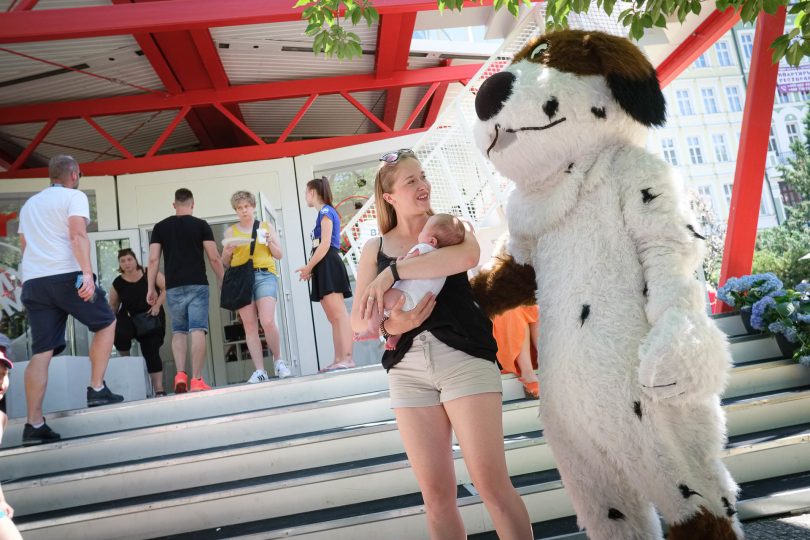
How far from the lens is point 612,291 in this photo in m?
2.01

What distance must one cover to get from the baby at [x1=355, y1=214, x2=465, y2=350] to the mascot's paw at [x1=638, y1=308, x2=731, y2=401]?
708mm

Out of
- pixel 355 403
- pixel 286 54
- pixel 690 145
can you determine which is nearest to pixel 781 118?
pixel 690 145

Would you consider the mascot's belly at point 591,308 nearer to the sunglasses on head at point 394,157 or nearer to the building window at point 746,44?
the sunglasses on head at point 394,157

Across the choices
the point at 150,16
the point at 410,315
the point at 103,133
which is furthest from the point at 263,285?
the point at 103,133

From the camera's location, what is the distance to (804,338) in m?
4.43

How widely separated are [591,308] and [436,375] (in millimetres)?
530

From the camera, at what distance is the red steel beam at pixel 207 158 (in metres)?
8.97

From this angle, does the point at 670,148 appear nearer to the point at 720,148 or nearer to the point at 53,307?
the point at 720,148

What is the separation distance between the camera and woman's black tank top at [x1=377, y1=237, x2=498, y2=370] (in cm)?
217

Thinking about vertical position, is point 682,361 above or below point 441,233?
below

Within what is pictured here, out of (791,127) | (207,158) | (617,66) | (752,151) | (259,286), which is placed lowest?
→ (259,286)

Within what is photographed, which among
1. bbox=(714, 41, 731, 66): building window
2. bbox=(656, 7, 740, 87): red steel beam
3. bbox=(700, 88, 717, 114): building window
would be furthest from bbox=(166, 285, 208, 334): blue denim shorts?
bbox=(714, 41, 731, 66): building window

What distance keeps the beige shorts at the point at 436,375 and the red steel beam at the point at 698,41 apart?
483 cm

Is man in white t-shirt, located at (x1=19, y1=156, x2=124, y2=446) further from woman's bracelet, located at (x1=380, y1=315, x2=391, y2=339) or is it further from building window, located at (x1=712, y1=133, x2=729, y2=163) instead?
building window, located at (x1=712, y1=133, x2=729, y2=163)
